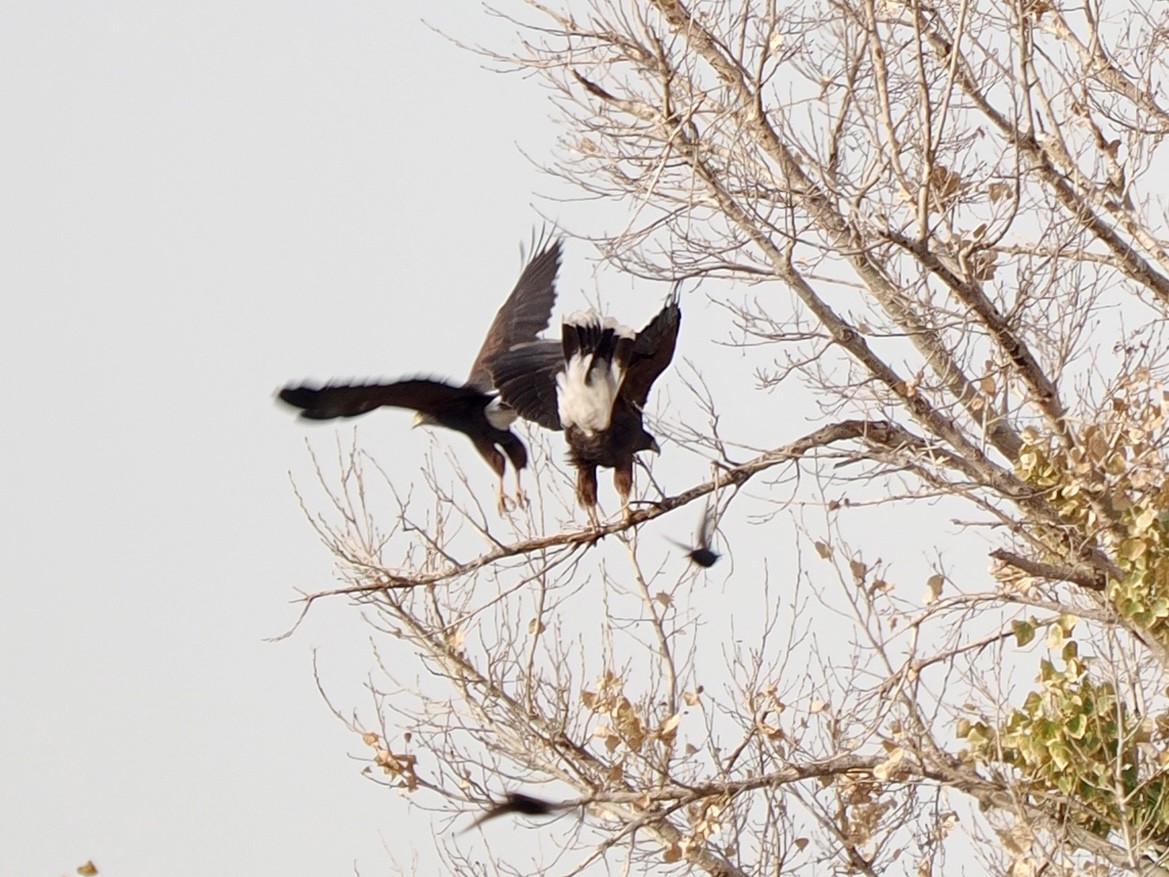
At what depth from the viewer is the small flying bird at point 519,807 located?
5.55 m

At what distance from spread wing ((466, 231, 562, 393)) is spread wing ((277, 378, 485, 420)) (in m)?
1.12

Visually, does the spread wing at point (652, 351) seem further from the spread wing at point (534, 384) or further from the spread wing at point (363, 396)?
the spread wing at point (363, 396)

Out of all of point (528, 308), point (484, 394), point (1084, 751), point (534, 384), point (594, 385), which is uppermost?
point (528, 308)

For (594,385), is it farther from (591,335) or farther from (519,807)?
(519,807)

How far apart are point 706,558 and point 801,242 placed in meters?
1.26

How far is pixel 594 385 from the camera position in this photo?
269 inches

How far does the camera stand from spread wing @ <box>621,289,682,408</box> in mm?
6684

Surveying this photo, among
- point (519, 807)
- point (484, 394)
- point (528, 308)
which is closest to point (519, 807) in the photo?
point (519, 807)

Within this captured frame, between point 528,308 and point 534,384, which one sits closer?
point 534,384

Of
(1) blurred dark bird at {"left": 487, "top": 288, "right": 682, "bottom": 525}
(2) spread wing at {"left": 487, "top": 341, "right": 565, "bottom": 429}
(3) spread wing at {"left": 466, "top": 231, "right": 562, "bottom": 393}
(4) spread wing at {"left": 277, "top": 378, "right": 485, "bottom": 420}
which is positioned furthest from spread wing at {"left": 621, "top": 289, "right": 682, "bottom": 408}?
(3) spread wing at {"left": 466, "top": 231, "right": 562, "bottom": 393}

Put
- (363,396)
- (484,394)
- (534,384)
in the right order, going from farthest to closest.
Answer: (484,394) < (534,384) < (363,396)

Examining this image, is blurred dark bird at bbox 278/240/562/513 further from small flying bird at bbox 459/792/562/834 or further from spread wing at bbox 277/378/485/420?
small flying bird at bbox 459/792/562/834

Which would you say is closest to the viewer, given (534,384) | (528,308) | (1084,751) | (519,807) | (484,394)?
(519,807)

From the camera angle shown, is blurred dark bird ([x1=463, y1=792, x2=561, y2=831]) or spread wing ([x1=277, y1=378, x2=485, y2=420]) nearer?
blurred dark bird ([x1=463, y1=792, x2=561, y2=831])
